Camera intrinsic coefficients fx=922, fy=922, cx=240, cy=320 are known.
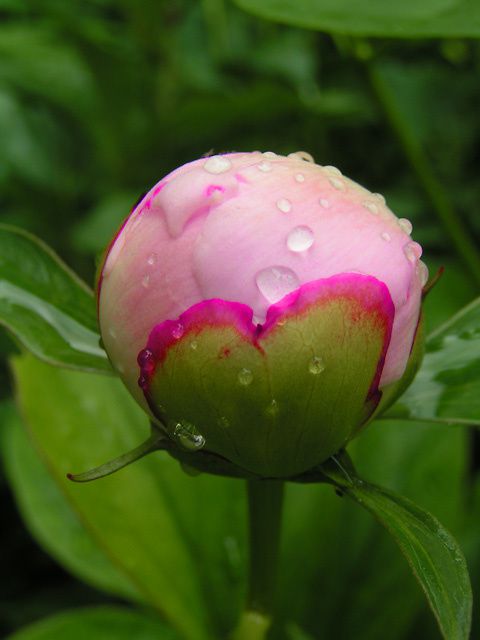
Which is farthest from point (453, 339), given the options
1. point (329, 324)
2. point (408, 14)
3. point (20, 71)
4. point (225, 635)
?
point (20, 71)

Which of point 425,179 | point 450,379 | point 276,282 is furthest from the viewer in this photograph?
point 425,179

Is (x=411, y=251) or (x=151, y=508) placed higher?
(x=411, y=251)

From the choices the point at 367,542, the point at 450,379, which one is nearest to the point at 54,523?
the point at 367,542

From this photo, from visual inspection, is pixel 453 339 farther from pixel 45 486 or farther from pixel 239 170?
pixel 45 486

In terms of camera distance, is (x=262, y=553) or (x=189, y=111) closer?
(x=262, y=553)

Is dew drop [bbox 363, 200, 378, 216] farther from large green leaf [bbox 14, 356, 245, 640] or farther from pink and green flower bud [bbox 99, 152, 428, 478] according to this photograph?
large green leaf [bbox 14, 356, 245, 640]

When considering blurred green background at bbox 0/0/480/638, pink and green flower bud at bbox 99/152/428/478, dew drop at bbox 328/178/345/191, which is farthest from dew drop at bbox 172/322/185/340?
A: blurred green background at bbox 0/0/480/638

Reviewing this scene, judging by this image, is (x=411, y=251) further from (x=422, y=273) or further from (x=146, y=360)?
(x=146, y=360)
